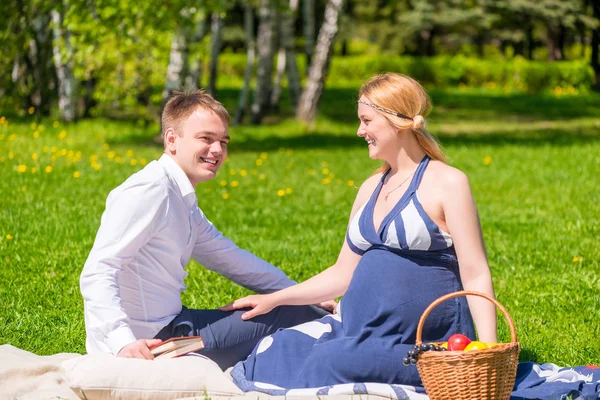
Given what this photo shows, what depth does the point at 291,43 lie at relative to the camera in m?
19.2

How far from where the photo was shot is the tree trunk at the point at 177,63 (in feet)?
44.5

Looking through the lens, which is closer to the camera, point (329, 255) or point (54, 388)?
point (54, 388)

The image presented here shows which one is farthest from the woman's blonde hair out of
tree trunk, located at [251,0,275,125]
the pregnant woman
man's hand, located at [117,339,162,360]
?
tree trunk, located at [251,0,275,125]

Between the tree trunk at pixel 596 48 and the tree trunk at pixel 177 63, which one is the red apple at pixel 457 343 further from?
the tree trunk at pixel 596 48

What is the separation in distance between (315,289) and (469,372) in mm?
1252

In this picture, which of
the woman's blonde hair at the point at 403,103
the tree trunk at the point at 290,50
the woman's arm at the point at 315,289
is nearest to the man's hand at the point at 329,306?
the woman's arm at the point at 315,289

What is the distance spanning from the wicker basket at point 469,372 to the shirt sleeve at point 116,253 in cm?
132

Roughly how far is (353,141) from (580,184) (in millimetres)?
5722

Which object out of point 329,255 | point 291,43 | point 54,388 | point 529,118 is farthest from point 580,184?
point 529,118

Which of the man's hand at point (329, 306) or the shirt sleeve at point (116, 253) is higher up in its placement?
the shirt sleeve at point (116, 253)

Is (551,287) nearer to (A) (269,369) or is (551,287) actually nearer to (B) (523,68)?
(A) (269,369)

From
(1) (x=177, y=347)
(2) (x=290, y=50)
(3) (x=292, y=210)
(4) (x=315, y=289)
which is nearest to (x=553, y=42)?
(2) (x=290, y=50)

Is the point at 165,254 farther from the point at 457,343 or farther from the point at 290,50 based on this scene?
the point at 290,50

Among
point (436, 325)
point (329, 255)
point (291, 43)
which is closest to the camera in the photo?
point (436, 325)
